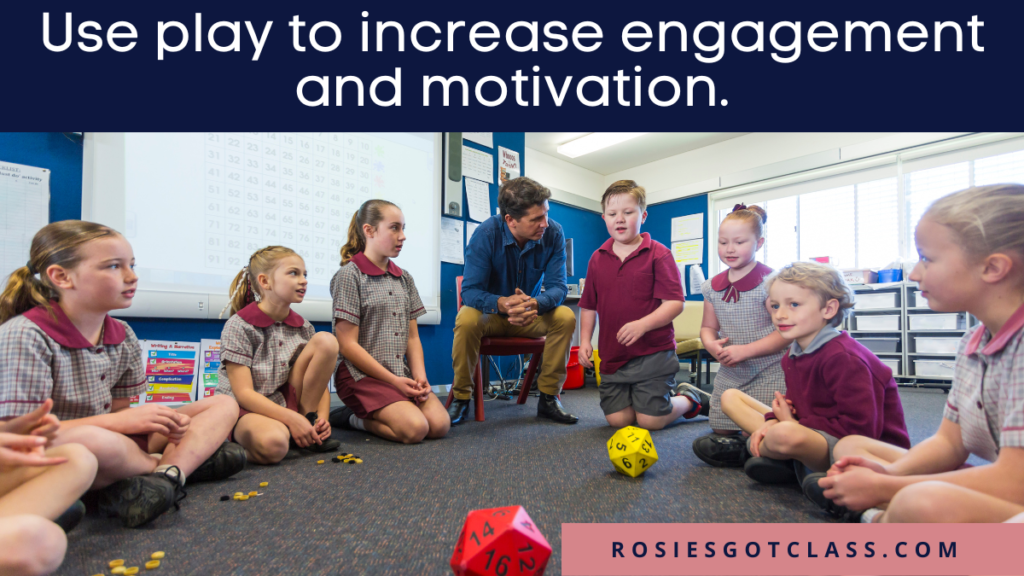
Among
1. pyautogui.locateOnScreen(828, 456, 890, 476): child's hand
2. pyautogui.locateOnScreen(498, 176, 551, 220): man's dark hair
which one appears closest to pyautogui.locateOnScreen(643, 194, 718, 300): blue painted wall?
pyautogui.locateOnScreen(498, 176, 551, 220): man's dark hair

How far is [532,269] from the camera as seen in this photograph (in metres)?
2.25

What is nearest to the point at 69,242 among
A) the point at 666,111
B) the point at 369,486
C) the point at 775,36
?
the point at 369,486

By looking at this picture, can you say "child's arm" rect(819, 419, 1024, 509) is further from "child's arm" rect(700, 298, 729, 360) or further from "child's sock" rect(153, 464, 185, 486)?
"child's sock" rect(153, 464, 185, 486)

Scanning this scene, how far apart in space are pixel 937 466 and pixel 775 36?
1.98 meters

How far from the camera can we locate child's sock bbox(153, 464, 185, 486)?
3.36 feet

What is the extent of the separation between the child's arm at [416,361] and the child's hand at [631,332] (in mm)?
700

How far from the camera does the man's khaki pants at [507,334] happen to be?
2080 mm

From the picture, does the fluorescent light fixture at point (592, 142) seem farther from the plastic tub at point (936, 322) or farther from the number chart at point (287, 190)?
the number chart at point (287, 190)

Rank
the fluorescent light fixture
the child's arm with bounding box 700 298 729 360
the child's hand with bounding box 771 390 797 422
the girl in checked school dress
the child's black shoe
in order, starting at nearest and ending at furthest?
the child's hand with bounding box 771 390 797 422 → the child's black shoe → the girl in checked school dress → the child's arm with bounding box 700 298 729 360 → the fluorescent light fixture

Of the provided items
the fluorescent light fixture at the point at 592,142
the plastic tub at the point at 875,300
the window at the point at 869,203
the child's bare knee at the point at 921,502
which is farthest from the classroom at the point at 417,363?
the fluorescent light fixture at the point at 592,142

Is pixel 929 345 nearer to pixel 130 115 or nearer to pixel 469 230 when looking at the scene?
pixel 469 230

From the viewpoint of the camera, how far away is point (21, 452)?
717 mm

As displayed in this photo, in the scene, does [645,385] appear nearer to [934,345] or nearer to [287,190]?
[287,190]

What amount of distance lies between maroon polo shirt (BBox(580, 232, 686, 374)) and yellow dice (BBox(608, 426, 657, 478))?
0.69 metres
